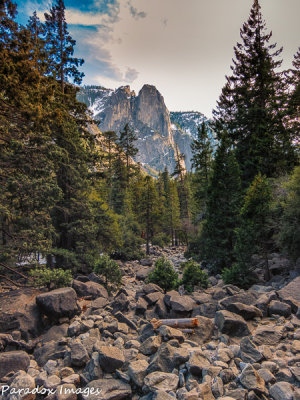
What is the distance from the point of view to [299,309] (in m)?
6.59

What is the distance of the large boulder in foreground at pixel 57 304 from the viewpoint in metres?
8.20

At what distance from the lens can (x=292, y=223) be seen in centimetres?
1208

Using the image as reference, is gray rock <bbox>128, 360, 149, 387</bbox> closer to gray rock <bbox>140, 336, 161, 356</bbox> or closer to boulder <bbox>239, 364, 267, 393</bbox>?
gray rock <bbox>140, 336, 161, 356</bbox>

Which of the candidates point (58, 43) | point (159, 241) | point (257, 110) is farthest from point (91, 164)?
point (159, 241)

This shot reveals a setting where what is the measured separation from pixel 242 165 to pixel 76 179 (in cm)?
1591

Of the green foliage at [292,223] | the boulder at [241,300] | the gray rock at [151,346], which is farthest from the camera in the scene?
the green foliage at [292,223]

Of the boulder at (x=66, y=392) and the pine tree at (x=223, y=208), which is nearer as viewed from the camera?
the boulder at (x=66, y=392)

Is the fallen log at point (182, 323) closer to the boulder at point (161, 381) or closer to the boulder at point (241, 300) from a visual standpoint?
the boulder at point (241, 300)

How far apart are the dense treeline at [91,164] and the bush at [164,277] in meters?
3.36

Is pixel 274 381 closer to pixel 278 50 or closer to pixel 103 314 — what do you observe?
pixel 103 314

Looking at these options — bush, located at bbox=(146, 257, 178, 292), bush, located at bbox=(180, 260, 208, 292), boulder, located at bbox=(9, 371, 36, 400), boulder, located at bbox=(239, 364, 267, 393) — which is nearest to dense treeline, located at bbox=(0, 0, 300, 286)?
bush, located at bbox=(180, 260, 208, 292)

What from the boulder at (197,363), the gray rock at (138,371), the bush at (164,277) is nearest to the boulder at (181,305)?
the boulder at (197,363)

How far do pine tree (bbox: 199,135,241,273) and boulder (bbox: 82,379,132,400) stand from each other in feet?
48.1

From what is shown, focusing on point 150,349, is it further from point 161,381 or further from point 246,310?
point 246,310
